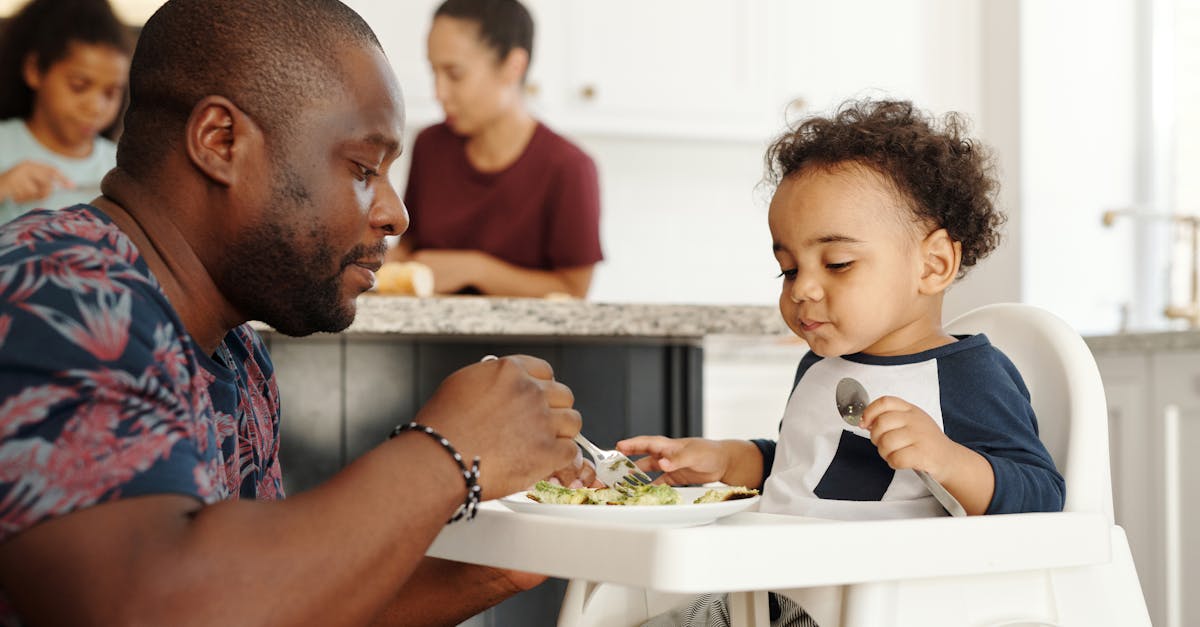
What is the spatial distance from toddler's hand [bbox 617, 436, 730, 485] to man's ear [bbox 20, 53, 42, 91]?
2342mm

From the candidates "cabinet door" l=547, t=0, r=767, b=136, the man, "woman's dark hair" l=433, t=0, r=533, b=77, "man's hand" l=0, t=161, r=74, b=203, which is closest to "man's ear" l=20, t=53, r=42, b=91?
"man's hand" l=0, t=161, r=74, b=203

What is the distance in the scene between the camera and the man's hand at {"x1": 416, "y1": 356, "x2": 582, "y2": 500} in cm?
76

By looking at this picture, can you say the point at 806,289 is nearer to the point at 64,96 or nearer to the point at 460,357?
the point at 460,357

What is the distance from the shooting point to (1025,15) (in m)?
4.05

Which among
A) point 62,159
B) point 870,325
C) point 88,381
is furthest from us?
point 62,159

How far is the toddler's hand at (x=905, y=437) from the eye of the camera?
0.91 metres

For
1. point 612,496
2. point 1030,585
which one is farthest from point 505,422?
point 1030,585

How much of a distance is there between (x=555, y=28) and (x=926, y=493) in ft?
9.97

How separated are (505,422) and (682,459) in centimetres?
44

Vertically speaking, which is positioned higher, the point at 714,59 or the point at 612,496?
the point at 714,59

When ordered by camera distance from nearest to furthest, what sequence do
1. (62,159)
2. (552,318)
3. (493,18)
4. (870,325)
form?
(870,325) → (552,318) → (493,18) → (62,159)

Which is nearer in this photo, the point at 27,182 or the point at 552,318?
the point at 552,318

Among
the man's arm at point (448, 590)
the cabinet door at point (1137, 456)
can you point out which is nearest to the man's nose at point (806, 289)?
the man's arm at point (448, 590)

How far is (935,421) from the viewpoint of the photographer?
1024mm
